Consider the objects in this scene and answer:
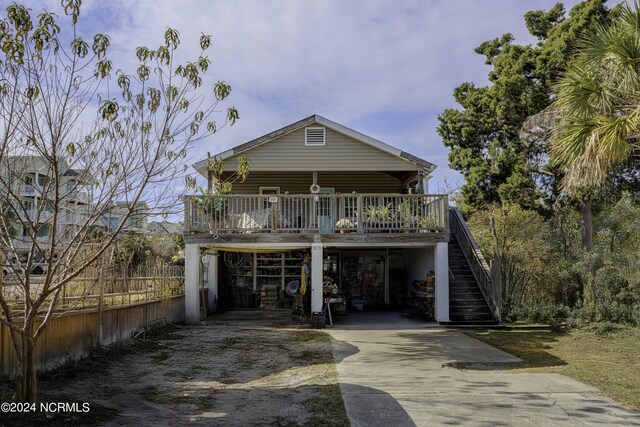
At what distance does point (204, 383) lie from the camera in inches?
301

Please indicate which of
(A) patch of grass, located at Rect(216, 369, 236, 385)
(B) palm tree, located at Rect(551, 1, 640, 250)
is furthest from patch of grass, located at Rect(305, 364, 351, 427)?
(B) palm tree, located at Rect(551, 1, 640, 250)

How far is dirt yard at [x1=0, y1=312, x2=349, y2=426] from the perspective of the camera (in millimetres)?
5844

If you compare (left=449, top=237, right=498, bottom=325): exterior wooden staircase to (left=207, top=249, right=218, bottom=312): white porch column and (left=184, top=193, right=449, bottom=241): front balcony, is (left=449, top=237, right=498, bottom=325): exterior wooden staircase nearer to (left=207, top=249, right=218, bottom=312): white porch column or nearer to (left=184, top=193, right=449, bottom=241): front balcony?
(left=184, top=193, right=449, bottom=241): front balcony

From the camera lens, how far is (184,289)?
1592cm

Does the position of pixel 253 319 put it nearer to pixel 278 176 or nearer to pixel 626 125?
pixel 278 176

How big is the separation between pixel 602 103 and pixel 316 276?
8.28m

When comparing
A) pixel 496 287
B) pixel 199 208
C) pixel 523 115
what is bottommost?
pixel 496 287

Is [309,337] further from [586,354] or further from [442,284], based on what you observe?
[586,354]

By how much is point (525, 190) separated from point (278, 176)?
8.70 metres

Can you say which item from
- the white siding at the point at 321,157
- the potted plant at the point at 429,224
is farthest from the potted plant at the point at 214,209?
the potted plant at the point at 429,224

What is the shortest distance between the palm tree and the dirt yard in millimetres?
6059

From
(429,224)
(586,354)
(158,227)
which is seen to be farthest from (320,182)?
(586,354)

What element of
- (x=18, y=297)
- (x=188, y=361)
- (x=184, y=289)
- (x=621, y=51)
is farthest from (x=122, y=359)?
(x=621, y=51)

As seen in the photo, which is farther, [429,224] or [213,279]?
[213,279]
